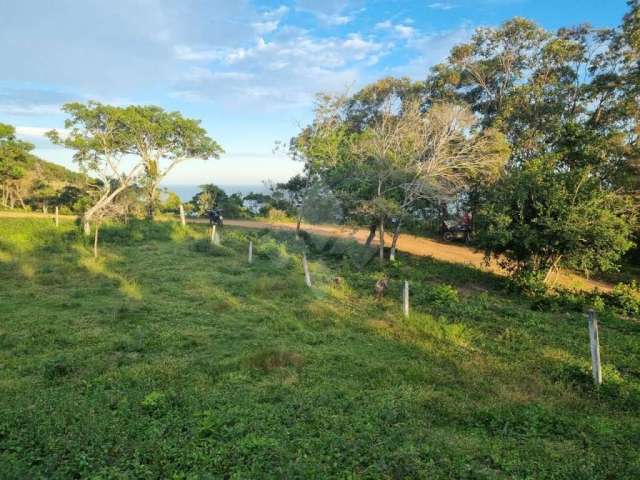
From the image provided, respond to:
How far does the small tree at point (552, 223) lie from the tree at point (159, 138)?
18003mm

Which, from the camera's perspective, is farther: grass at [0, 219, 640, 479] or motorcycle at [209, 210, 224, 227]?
motorcycle at [209, 210, 224, 227]

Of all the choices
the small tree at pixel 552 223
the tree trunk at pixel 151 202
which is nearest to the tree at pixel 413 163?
the small tree at pixel 552 223

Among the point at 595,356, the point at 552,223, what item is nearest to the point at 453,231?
the point at 552,223

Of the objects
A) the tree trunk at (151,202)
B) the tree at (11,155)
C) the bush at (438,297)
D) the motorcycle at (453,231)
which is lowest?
the bush at (438,297)

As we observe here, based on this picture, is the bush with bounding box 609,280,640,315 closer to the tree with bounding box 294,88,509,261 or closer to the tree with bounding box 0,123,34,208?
the tree with bounding box 294,88,509,261

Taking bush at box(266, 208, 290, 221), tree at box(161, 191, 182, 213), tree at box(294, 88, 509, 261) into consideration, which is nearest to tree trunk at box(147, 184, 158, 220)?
tree at box(161, 191, 182, 213)

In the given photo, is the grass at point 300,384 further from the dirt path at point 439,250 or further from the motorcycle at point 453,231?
the motorcycle at point 453,231

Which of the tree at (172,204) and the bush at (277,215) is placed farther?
the tree at (172,204)


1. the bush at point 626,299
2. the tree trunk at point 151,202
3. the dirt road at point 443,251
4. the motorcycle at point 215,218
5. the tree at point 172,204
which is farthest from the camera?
the tree at point 172,204

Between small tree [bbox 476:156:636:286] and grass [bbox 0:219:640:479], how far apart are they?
2278mm

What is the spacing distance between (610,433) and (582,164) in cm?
1477

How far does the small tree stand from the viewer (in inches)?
516

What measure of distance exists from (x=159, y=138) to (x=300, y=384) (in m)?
21.9

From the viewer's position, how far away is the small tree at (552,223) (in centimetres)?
1310
